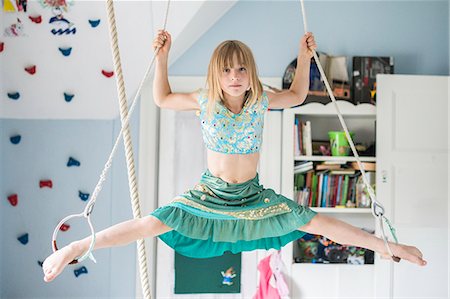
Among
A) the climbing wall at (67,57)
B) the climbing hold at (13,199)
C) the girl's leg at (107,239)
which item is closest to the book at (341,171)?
the climbing wall at (67,57)

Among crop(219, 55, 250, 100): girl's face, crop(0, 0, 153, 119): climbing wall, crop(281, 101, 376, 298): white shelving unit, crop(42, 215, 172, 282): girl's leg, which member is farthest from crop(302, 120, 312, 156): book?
crop(42, 215, 172, 282): girl's leg

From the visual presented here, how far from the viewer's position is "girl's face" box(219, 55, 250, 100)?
70.1 inches

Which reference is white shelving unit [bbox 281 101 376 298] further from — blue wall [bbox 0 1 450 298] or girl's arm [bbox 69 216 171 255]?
girl's arm [bbox 69 216 171 255]

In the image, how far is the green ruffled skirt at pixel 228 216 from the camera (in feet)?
5.72

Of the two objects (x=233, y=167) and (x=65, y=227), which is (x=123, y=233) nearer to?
(x=233, y=167)

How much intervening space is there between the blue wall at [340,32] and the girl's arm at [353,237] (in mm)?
2130

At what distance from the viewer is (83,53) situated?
3.27 m

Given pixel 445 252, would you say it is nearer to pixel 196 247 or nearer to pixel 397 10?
pixel 397 10

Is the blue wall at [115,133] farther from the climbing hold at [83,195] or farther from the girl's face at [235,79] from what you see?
the girl's face at [235,79]

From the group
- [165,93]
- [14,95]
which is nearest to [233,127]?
[165,93]

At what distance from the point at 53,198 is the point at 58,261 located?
2.20 metres

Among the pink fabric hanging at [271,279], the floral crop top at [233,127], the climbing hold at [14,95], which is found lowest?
the pink fabric hanging at [271,279]

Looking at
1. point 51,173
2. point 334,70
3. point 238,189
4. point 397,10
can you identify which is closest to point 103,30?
point 51,173

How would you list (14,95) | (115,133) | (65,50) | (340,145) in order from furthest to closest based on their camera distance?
(115,133)
(340,145)
(14,95)
(65,50)
